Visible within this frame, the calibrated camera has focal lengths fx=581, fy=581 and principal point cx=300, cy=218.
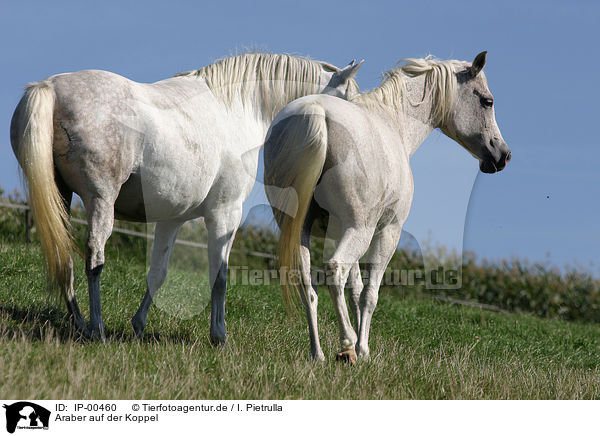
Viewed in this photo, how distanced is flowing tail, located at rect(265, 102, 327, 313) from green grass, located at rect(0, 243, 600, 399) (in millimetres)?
786

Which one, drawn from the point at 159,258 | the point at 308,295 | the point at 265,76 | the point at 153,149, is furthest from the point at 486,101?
the point at 159,258

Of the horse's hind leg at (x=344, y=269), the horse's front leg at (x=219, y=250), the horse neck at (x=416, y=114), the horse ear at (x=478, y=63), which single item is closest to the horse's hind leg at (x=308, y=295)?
the horse's hind leg at (x=344, y=269)

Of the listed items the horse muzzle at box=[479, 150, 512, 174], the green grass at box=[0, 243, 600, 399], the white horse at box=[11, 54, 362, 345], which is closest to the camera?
the green grass at box=[0, 243, 600, 399]

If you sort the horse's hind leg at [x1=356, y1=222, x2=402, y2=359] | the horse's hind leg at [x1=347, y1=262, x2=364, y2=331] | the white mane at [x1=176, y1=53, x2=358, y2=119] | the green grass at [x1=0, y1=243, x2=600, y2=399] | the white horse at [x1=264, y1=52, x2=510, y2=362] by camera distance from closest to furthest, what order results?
1. the green grass at [x1=0, y1=243, x2=600, y2=399]
2. the white horse at [x1=264, y1=52, x2=510, y2=362]
3. the horse's hind leg at [x1=347, y1=262, x2=364, y2=331]
4. the horse's hind leg at [x1=356, y1=222, x2=402, y2=359]
5. the white mane at [x1=176, y1=53, x2=358, y2=119]

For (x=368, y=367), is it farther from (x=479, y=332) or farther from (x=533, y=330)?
(x=533, y=330)

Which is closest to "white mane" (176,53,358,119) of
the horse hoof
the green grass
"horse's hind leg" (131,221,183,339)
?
"horse's hind leg" (131,221,183,339)

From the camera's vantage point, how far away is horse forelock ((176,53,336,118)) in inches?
237

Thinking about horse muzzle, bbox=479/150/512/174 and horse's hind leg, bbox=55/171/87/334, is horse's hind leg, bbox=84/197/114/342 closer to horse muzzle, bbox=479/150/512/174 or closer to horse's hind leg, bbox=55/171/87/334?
horse's hind leg, bbox=55/171/87/334

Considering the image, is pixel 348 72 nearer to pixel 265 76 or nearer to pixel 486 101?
pixel 265 76

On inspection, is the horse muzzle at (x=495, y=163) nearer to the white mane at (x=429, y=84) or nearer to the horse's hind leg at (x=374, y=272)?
the white mane at (x=429, y=84)

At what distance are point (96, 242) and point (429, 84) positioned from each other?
11.0ft

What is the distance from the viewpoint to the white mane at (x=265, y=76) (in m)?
6.02

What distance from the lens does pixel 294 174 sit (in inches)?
178
